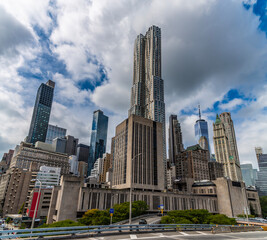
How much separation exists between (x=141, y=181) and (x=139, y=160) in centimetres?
1116

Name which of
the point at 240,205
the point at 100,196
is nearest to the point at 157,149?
the point at 100,196

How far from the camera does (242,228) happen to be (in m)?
33.0

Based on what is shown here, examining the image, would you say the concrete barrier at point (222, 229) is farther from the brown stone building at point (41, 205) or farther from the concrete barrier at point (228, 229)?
Result: the brown stone building at point (41, 205)

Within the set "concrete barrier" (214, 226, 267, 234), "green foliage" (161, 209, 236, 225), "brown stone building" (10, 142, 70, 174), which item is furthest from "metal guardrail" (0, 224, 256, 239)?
"brown stone building" (10, 142, 70, 174)

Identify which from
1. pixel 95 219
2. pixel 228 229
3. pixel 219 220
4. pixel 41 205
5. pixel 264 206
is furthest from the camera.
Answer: pixel 264 206

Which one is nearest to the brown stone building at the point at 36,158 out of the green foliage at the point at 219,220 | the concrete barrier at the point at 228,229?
the green foliage at the point at 219,220

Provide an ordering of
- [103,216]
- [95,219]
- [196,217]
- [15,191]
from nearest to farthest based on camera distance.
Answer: [95,219], [103,216], [196,217], [15,191]

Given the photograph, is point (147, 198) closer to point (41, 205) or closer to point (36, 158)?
point (41, 205)

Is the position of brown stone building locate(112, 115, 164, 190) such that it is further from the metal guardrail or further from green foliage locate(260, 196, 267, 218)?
green foliage locate(260, 196, 267, 218)

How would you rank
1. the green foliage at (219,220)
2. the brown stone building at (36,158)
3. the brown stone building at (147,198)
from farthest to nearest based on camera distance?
1. the brown stone building at (36,158)
2. the brown stone building at (147,198)
3. the green foliage at (219,220)

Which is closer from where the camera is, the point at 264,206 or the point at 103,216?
the point at 103,216

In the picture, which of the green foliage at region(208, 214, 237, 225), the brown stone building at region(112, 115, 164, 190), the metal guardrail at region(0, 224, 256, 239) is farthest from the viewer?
the brown stone building at region(112, 115, 164, 190)

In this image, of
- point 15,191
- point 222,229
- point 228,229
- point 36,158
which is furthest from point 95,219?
point 36,158

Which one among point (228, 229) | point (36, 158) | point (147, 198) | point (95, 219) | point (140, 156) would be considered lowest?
point (95, 219)
